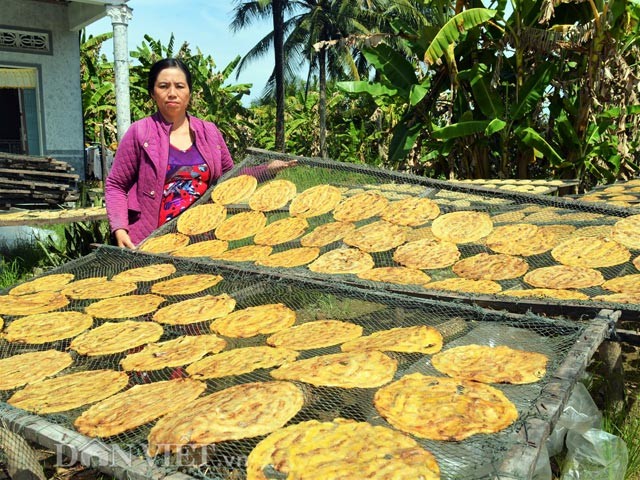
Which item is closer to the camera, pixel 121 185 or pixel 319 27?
pixel 121 185

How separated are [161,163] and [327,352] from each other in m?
1.78

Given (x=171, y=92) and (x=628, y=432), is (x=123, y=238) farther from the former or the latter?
(x=628, y=432)

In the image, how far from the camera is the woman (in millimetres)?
3082

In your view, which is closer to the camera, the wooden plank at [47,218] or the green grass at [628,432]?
the green grass at [628,432]

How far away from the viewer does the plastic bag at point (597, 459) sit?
214 centimetres

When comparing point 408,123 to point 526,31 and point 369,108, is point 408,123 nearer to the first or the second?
point 526,31

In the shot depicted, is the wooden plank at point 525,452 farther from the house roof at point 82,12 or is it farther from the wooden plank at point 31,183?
the house roof at point 82,12

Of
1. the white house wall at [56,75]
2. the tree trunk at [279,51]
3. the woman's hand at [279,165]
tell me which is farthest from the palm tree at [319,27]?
the woman's hand at [279,165]

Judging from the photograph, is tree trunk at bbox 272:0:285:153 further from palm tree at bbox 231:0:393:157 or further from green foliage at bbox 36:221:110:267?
green foliage at bbox 36:221:110:267

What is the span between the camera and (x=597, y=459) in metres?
2.16

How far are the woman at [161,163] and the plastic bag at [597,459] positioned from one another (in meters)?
2.14

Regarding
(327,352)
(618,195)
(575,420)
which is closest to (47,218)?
(327,352)

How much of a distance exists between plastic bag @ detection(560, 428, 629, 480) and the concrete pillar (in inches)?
309

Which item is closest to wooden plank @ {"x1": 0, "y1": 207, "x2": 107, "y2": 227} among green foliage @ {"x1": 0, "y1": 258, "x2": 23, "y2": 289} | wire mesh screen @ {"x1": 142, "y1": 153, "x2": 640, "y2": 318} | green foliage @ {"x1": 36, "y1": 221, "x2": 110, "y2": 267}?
green foliage @ {"x1": 36, "y1": 221, "x2": 110, "y2": 267}
